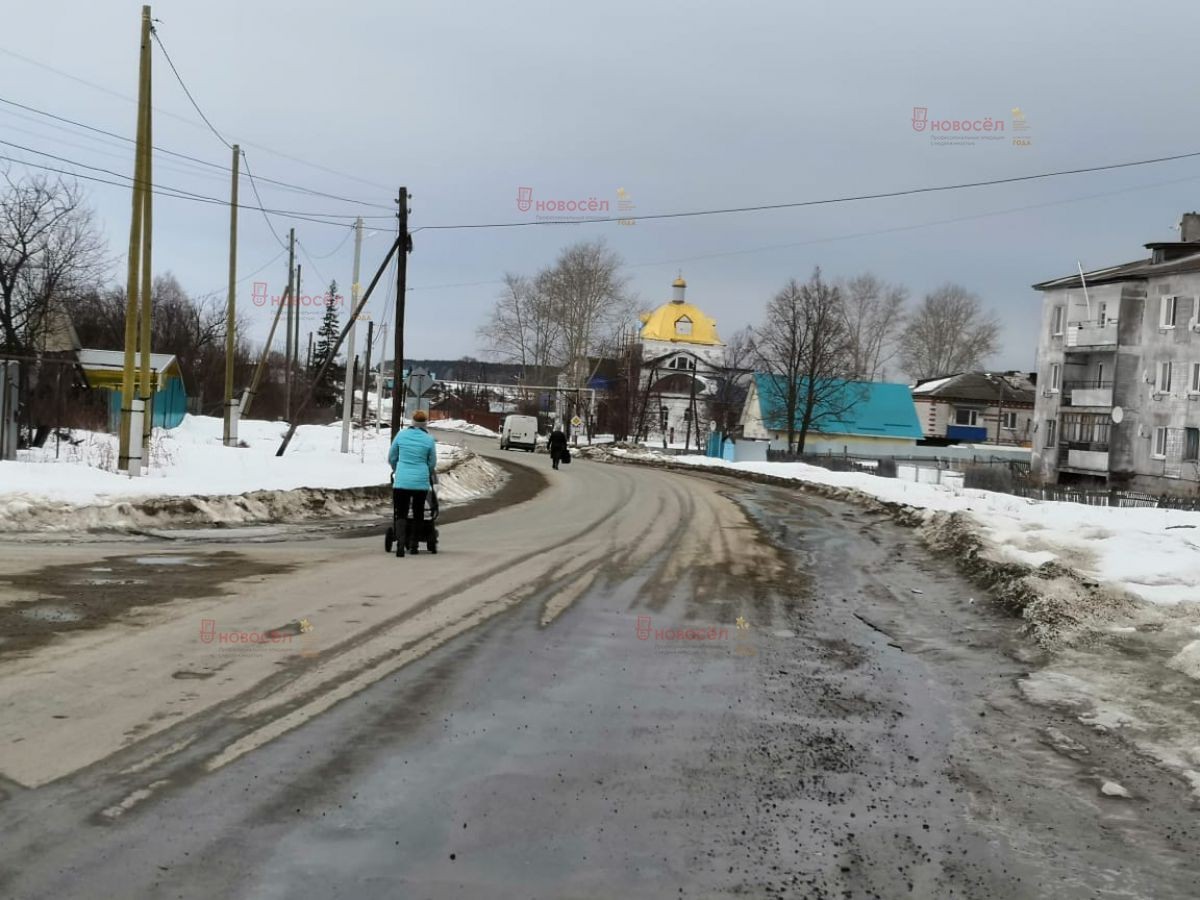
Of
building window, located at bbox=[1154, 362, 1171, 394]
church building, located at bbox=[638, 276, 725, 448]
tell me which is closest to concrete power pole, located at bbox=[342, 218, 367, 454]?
building window, located at bbox=[1154, 362, 1171, 394]

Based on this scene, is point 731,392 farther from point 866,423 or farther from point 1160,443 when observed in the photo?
point 1160,443

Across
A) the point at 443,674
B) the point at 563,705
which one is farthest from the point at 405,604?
the point at 563,705

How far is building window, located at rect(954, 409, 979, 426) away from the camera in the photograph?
299 feet

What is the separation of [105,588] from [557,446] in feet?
111

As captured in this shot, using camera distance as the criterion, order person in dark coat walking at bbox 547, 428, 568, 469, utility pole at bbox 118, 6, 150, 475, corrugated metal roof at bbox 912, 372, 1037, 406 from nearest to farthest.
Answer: utility pole at bbox 118, 6, 150, 475 < person in dark coat walking at bbox 547, 428, 568, 469 < corrugated metal roof at bbox 912, 372, 1037, 406

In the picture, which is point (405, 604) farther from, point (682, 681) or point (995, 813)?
point (995, 813)

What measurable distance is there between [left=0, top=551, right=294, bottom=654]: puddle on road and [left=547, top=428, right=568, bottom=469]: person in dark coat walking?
30280 millimetres

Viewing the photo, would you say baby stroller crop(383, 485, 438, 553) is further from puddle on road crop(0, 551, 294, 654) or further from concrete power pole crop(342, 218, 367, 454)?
concrete power pole crop(342, 218, 367, 454)

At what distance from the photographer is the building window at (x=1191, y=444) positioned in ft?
154

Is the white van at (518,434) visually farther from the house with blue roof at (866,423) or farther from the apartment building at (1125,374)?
the apartment building at (1125,374)

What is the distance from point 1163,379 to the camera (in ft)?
161

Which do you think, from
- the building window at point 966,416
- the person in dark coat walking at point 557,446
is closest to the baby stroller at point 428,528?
the person in dark coat walking at point 557,446

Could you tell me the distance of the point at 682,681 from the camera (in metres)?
7.23

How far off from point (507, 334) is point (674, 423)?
1171 inches
